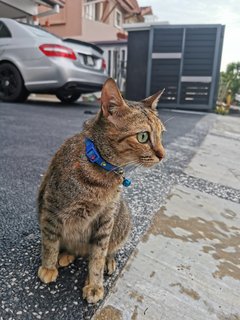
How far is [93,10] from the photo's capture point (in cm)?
1359

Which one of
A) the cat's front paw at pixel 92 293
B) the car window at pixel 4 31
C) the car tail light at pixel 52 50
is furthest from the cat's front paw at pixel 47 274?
the car window at pixel 4 31

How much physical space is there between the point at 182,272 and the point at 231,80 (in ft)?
47.0

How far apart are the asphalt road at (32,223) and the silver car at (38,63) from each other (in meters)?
1.84

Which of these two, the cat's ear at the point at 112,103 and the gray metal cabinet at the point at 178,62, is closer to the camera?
the cat's ear at the point at 112,103

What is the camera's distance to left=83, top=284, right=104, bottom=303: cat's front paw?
3.17ft

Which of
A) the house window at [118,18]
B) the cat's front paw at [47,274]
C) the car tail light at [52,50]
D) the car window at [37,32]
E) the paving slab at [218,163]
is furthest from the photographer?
the house window at [118,18]

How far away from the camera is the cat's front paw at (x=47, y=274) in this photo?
1.04 metres

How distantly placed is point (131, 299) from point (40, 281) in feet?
1.15

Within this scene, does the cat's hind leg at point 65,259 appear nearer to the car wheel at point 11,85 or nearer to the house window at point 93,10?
the car wheel at point 11,85

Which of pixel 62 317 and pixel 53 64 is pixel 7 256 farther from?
pixel 53 64

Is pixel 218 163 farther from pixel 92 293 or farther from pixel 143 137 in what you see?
pixel 92 293

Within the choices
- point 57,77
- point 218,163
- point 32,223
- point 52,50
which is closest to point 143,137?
point 32,223

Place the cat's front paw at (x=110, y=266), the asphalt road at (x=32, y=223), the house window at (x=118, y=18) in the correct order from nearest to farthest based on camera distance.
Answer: the asphalt road at (x=32, y=223) → the cat's front paw at (x=110, y=266) → the house window at (x=118, y=18)

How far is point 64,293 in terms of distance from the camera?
1002 millimetres
